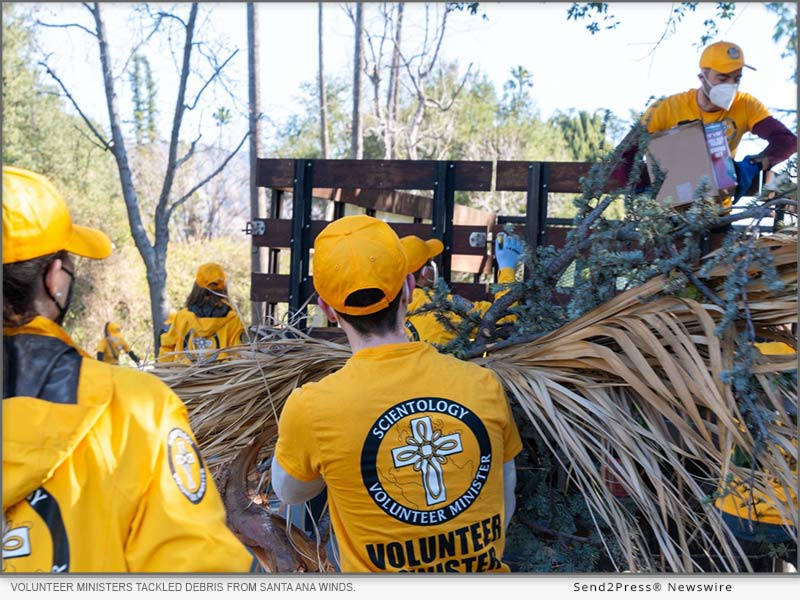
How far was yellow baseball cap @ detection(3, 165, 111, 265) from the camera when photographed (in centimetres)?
Result: 154

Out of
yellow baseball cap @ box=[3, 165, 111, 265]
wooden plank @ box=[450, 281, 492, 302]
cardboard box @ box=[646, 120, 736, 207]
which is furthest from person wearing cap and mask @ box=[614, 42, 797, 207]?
yellow baseball cap @ box=[3, 165, 111, 265]

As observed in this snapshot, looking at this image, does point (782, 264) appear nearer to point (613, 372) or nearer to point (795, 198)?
point (795, 198)

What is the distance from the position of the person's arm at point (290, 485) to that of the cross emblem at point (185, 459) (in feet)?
2.15

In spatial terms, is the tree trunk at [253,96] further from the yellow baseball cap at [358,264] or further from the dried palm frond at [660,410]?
the yellow baseball cap at [358,264]

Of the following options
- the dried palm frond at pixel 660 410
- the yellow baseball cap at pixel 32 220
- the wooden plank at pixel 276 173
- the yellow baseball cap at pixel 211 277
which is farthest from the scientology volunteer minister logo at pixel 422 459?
the yellow baseball cap at pixel 211 277

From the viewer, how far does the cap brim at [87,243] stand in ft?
5.37

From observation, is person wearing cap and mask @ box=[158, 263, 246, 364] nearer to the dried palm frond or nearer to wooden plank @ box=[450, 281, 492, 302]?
wooden plank @ box=[450, 281, 492, 302]

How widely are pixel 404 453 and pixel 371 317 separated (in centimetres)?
36

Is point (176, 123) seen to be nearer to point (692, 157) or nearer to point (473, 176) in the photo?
point (473, 176)

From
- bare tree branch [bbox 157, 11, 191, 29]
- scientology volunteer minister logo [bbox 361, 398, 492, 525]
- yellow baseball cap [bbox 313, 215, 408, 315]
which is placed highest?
bare tree branch [bbox 157, 11, 191, 29]

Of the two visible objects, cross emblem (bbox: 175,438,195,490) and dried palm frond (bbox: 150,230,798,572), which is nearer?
cross emblem (bbox: 175,438,195,490)

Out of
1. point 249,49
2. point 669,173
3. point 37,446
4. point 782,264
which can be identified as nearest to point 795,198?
point 782,264

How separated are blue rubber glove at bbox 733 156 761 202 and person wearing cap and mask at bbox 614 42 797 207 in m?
0.03

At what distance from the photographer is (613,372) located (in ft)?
8.79
